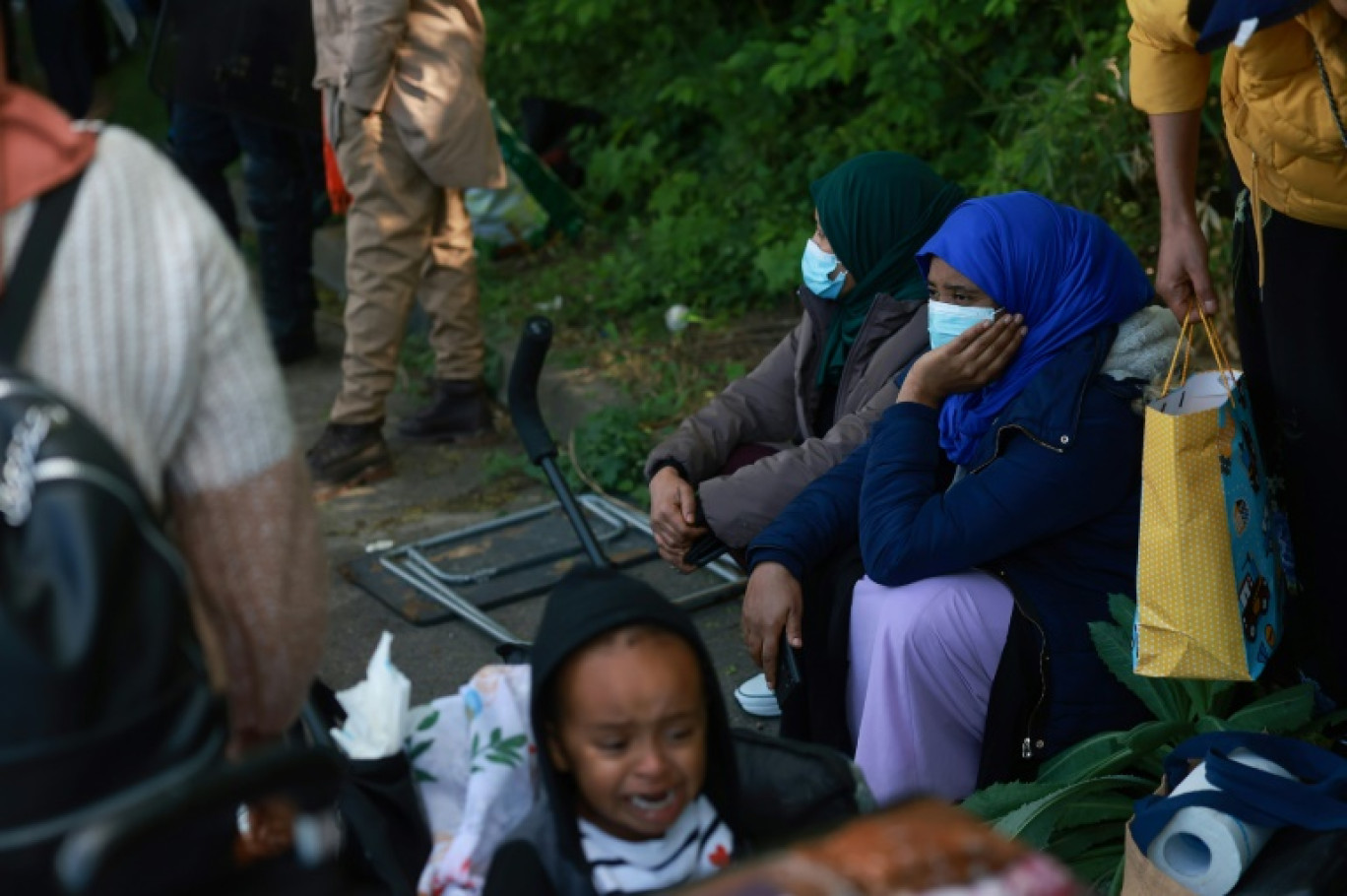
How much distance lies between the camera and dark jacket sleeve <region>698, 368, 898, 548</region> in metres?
3.84

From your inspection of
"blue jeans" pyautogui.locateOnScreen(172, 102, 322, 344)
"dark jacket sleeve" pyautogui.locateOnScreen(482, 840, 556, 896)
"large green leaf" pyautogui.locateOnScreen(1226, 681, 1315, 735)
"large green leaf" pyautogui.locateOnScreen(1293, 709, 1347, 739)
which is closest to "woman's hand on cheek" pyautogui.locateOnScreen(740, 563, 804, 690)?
"large green leaf" pyautogui.locateOnScreen(1226, 681, 1315, 735)

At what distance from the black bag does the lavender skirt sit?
1.86 metres

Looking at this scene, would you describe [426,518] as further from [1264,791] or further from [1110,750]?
[1264,791]

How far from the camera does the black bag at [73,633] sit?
1500 millimetres

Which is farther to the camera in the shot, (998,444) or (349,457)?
(349,457)

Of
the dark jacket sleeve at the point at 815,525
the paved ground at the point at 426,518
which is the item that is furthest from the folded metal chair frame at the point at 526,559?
the dark jacket sleeve at the point at 815,525

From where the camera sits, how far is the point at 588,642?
215 cm

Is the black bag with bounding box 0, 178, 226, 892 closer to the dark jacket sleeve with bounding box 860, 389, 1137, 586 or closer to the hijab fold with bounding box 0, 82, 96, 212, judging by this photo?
the hijab fold with bounding box 0, 82, 96, 212

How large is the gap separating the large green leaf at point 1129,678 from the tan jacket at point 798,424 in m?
0.80

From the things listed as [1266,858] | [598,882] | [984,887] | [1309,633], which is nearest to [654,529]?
[1309,633]

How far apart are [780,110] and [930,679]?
14.9ft

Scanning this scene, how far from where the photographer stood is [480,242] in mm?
7816

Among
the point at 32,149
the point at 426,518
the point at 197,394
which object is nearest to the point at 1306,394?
the point at 197,394

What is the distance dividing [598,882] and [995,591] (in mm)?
1301
